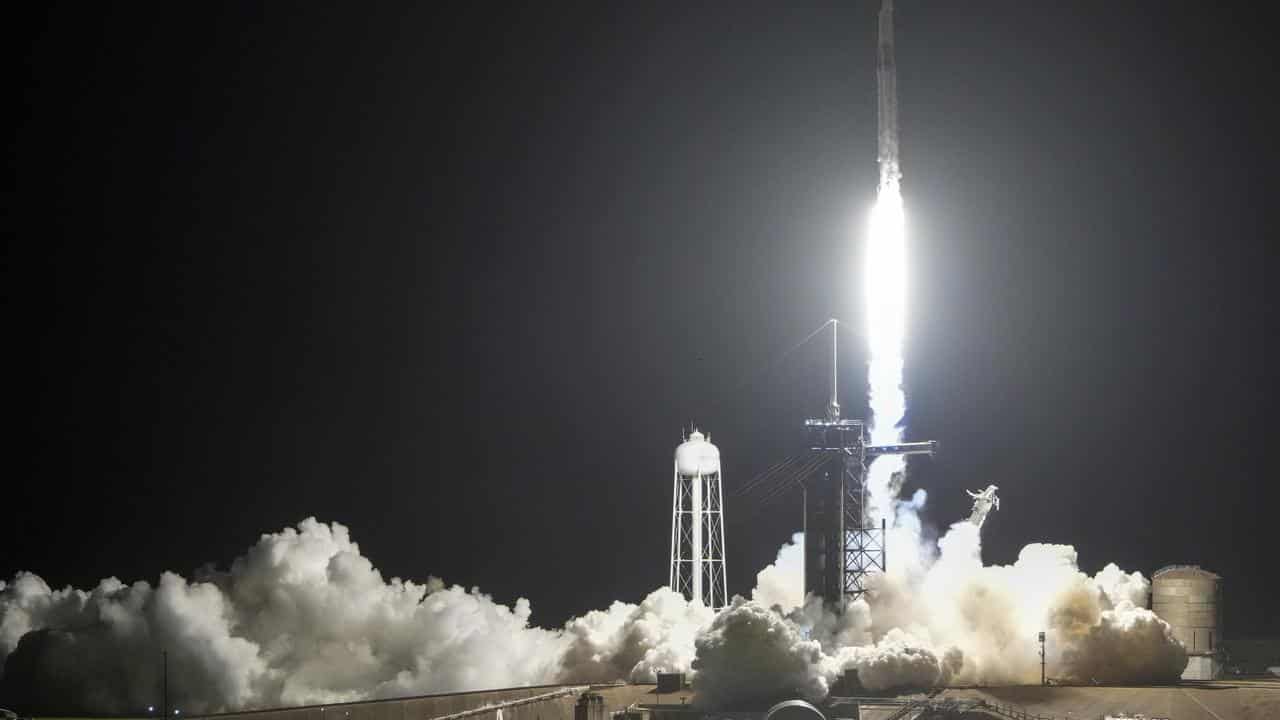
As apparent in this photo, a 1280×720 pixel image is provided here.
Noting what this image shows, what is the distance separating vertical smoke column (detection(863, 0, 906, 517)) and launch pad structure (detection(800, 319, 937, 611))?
2.41 metres

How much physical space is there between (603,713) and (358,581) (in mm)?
17426

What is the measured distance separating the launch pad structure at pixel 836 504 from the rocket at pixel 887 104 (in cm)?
1189

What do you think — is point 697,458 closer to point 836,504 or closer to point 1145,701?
point 836,504

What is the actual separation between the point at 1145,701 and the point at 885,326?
71.7ft

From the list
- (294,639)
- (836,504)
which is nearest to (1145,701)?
(836,504)

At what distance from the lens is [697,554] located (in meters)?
80.9

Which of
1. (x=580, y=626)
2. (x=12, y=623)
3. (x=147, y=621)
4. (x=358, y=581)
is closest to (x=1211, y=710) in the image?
(x=580, y=626)

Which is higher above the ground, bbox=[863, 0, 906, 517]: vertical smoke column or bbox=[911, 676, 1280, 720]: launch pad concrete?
bbox=[863, 0, 906, 517]: vertical smoke column

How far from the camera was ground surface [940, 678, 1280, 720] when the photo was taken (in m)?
64.8

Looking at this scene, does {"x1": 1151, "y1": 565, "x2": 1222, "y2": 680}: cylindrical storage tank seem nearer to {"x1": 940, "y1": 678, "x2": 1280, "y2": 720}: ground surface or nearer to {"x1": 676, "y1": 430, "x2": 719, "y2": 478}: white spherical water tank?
{"x1": 940, "y1": 678, "x2": 1280, "y2": 720}: ground surface

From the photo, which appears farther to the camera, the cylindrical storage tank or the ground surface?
the cylindrical storage tank

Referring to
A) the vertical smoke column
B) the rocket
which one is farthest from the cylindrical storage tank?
the rocket

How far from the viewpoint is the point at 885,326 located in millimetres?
78750

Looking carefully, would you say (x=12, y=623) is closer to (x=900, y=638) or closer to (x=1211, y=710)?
(x=900, y=638)
